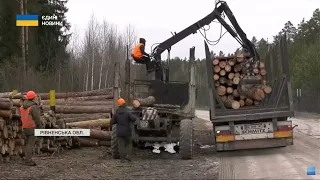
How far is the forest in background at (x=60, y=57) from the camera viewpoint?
30.9 metres

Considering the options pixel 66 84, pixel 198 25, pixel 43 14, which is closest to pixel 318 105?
pixel 66 84

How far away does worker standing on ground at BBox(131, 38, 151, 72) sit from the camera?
13.8 metres

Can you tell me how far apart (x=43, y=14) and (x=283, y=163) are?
2874 centimetres

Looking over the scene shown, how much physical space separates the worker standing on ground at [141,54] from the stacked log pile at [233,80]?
2142 millimetres

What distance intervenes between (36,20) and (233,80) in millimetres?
24255

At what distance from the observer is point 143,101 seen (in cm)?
1279

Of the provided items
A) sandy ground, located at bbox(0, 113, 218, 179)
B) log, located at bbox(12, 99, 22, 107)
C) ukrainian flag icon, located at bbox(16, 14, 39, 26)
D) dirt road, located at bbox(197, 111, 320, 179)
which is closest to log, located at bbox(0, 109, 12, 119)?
log, located at bbox(12, 99, 22, 107)

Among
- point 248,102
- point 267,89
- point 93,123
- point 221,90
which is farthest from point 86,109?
point 267,89

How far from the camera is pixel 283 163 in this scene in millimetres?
10867

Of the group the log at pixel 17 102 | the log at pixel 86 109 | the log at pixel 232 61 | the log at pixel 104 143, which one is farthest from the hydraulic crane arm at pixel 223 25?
the log at pixel 17 102

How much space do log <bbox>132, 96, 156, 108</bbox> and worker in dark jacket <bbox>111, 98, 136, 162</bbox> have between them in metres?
0.73

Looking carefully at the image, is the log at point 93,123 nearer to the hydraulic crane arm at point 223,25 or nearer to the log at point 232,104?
the hydraulic crane arm at point 223,25

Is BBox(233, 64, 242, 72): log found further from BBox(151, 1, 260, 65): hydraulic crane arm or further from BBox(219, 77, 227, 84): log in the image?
BBox(151, 1, 260, 65): hydraulic crane arm

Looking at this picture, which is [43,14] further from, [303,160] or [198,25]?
[303,160]
